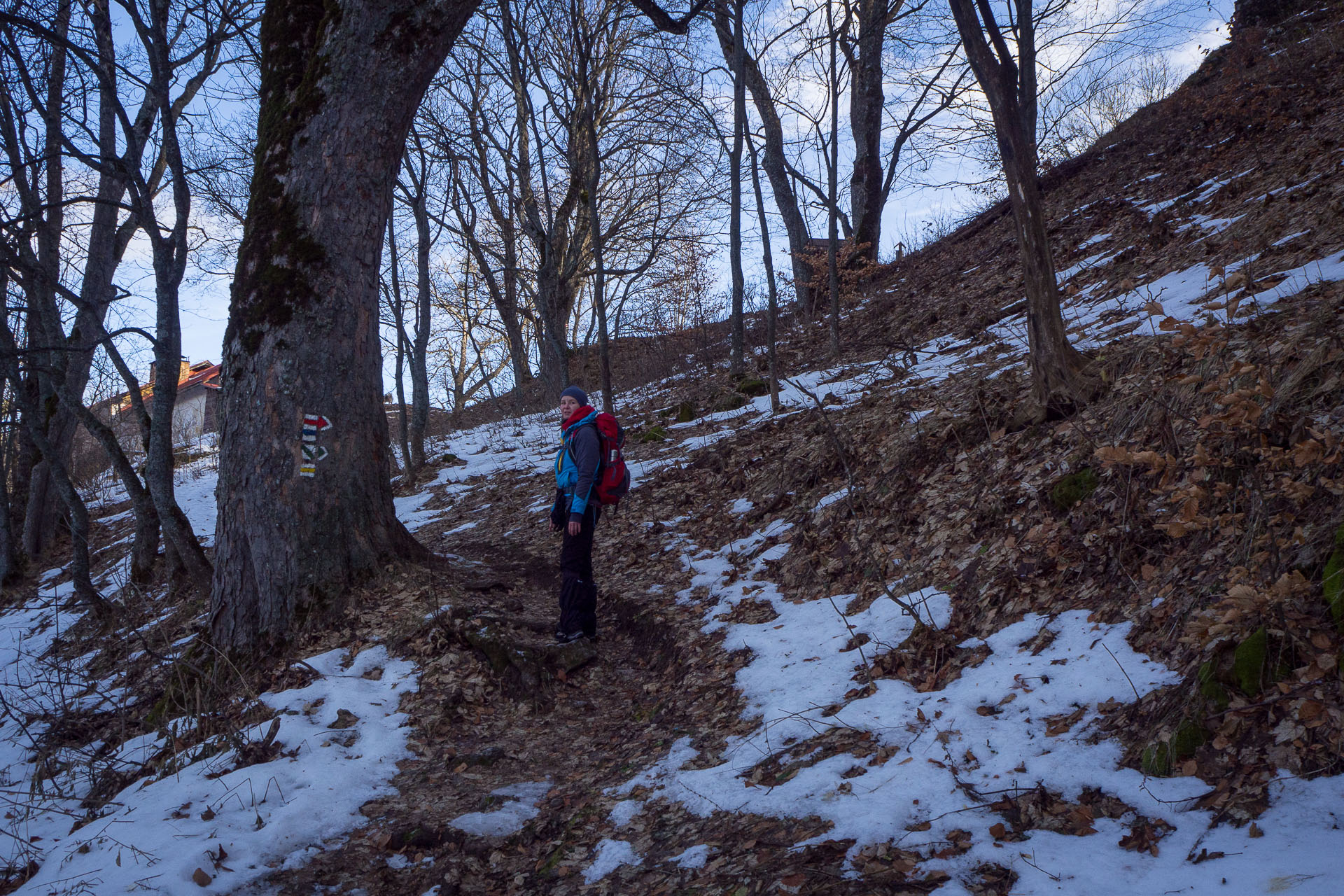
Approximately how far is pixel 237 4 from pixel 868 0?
12.3 metres

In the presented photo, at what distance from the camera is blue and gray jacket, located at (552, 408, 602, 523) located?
5449 millimetres

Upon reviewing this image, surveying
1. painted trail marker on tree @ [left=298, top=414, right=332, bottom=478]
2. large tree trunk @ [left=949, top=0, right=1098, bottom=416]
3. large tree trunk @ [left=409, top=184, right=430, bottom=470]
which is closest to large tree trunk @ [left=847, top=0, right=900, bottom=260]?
large tree trunk @ [left=409, top=184, right=430, bottom=470]

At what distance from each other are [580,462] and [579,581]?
92 centimetres

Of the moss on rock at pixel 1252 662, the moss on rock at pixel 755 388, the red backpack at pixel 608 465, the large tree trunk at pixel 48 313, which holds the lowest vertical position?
the moss on rock at pixel 1252 662

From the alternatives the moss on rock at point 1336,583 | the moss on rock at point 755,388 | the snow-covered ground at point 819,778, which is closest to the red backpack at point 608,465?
the snow-covered ground at point 819,778

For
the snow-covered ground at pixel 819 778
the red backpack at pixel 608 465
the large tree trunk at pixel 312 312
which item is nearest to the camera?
the snow-covered ground at pixel 819 778

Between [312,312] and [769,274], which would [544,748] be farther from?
[769,274]

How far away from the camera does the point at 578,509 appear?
17.9 feet

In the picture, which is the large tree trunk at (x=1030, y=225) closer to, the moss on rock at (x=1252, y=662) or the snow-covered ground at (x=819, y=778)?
the snow-covered ground at (x=819, y=778)

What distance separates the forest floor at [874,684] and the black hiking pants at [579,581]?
28 centimetres

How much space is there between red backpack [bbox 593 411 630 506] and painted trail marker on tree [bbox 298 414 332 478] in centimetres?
217

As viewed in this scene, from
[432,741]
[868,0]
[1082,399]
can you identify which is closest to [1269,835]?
[1082,399]

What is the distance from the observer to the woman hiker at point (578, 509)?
546 centimetres

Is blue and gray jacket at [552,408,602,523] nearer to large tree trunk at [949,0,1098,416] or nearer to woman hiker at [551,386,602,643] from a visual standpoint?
woman hiker at [551,386,602,643]
